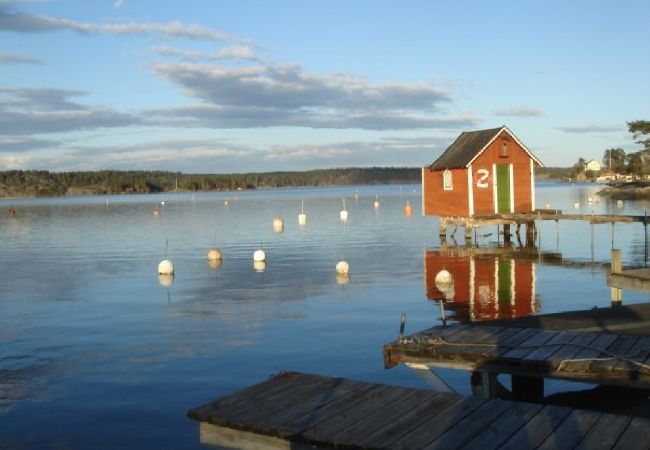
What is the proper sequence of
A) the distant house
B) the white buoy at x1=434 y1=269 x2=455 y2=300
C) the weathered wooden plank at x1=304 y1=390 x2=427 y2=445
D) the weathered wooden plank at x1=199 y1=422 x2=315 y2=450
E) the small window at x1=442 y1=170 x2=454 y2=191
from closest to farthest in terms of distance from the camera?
the weathered wooden plank at x1=304 y1=390 x2=427 y2=445, the weathered wooden plank at x1=199 y1=422 x2=315 y2=450, the white buoy at x1=434 y1=269 x2=455 y2=300, the distant house, the small window at x1=442 y1=170 x2=454 y2=191

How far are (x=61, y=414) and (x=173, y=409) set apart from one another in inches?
84.2

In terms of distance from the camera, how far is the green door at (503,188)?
44031 millimetres

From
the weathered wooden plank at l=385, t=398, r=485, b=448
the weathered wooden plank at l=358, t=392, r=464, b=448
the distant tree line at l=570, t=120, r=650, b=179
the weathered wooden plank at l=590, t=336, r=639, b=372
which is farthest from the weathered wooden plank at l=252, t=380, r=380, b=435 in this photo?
the distant tree line at l=570, t=120, r=650, b=179

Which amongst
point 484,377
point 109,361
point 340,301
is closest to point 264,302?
point 340,301

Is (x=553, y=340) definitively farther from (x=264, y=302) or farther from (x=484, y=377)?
(x=264, y=302)

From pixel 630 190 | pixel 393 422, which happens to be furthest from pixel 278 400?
pixel 630 190

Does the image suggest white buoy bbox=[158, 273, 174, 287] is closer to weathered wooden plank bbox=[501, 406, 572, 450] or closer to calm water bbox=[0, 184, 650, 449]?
calm water bbox=[0, 184, 650, 449]

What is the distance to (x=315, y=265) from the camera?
36812mm

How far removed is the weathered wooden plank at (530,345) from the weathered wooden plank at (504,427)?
2416 mm

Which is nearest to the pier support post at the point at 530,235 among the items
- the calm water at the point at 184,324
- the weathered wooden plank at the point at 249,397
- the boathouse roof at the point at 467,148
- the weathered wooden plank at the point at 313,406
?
the calm water at the point at 184,324

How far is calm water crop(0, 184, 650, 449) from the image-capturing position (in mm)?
13951

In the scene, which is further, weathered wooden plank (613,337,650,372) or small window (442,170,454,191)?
small window (442,170,454,191)

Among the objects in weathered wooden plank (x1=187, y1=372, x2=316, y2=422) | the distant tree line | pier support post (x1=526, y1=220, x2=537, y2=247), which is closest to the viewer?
weathered wooden plank (x1=187, y1=372, x2=316, y2=422)

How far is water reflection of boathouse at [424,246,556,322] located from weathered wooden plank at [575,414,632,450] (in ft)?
45.9
